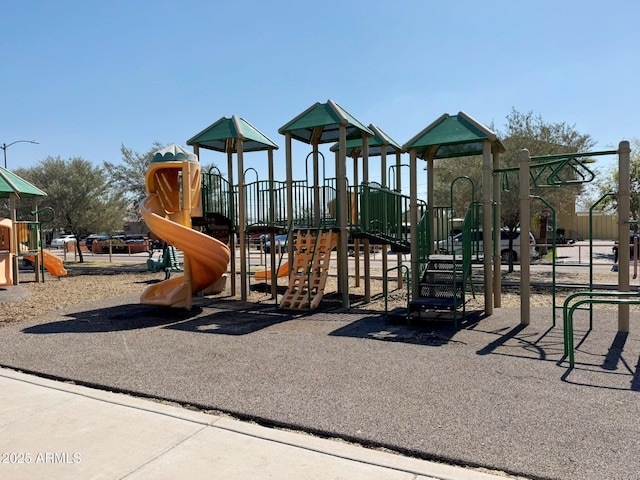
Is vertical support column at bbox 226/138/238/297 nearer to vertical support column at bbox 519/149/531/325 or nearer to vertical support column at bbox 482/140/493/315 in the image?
vertical support column at bbox 482/140/493/315

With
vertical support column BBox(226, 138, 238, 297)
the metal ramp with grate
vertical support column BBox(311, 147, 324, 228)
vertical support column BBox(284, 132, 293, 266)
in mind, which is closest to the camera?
the metal ramp with grate

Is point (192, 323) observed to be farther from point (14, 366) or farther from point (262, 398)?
point (262, 398)

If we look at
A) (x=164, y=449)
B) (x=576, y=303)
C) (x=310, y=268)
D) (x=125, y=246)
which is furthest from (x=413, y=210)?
(x=125, y=246)

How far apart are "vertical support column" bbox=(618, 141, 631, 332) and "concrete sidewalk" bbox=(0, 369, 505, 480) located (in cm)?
545

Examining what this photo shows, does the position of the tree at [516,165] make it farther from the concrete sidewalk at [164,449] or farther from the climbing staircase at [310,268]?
the concrete sidewalk at [164,449]

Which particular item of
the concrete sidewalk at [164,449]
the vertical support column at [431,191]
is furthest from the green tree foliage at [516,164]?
the concrete sidewalk at [164,449]

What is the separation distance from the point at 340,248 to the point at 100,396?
665 cm

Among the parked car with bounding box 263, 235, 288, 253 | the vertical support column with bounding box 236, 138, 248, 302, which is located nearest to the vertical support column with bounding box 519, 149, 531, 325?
the parked car with bounding box 263, 235, 288, 253

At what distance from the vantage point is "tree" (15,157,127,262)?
2544cm

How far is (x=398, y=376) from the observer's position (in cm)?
538

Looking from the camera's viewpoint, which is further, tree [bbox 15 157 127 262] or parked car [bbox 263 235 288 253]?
tree [bbox 15 157 127 262]

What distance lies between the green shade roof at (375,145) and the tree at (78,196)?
57.6ft

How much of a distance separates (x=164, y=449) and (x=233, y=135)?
28.7 feet

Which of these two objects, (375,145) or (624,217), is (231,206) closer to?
(375,145)
